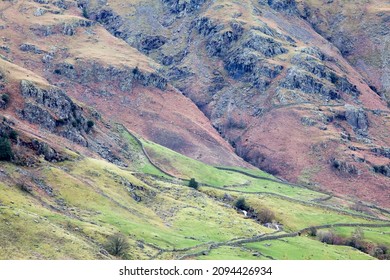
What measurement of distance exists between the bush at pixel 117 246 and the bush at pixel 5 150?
35724mm

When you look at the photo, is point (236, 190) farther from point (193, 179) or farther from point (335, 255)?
point (335, 255)

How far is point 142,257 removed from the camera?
10838cm

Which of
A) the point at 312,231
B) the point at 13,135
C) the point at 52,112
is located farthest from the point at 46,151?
the point at 312,231

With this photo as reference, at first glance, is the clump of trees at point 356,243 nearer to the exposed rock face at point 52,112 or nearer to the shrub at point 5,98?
the exposed rock face at point 52,112

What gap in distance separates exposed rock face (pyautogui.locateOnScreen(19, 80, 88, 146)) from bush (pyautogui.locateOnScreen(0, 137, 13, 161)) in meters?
42.4

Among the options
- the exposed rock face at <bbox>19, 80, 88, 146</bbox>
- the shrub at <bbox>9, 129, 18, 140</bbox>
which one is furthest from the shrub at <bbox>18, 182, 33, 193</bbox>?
the exposed rock face at <bbox>19, 80, 88, 146</bbox>

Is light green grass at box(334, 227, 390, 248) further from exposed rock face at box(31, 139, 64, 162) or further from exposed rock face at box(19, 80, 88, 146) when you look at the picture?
exposed rock face at box(19, 80, 88, 146)

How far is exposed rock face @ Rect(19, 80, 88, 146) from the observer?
176 m

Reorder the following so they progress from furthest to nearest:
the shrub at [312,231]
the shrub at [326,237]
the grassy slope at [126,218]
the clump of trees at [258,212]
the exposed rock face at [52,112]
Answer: the exposed rock face at [52,112]
the clump of trees at [258,212]
the shrub at [312,231]
the shrub at [326,237]
the grassy slope at [126,218]

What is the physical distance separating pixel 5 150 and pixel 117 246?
3999 centimetres

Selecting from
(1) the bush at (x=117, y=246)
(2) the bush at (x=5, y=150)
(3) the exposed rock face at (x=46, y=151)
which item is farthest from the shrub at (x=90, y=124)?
(1) the bush at (x=117, y=246)

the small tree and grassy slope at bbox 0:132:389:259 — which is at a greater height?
grassy slope at bbox 0:132:389:259

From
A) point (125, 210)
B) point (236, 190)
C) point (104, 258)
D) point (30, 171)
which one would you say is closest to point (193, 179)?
point (236, 190)

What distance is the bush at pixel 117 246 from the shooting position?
104250mm
